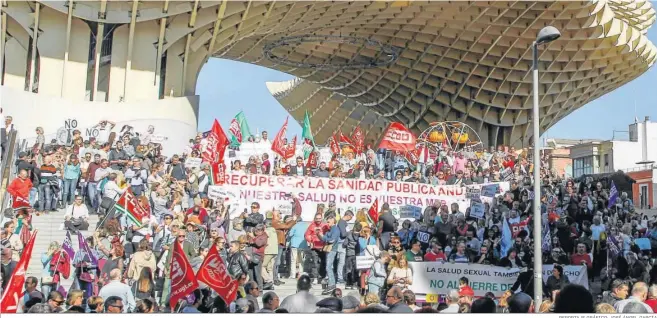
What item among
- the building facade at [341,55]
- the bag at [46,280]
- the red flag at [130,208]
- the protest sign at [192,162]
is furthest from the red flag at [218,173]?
the building facade at [341,55]

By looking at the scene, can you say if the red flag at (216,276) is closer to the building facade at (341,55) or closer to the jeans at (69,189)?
the jeans at (69,189)

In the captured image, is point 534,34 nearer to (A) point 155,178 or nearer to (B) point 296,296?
(A) point 155,178

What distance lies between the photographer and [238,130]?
2678cm

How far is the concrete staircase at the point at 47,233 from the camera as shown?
632 inches

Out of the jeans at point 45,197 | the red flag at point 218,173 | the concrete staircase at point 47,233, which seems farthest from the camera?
the red flag at point 218,173

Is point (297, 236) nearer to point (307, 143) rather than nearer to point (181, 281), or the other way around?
point (181, 281)

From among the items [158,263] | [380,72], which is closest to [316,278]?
[158,263]

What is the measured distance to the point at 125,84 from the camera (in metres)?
29.1

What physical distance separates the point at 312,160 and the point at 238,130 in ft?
11.1

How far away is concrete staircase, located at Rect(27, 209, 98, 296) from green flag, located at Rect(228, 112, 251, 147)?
840cm

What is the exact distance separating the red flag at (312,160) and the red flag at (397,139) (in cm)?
314

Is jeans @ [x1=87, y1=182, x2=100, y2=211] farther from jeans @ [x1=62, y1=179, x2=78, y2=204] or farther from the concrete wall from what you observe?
the concrete wall

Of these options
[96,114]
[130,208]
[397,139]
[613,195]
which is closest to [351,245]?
[130,208]

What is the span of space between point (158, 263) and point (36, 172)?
5087 mm
